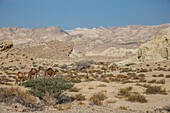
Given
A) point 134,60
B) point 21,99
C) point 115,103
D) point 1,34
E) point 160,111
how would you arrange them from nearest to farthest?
point 160,111 → point 21,99 → point 115,103 → point 134,60 → point 1,34

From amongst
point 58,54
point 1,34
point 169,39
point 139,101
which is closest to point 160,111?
point 139,101

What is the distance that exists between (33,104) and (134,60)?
29736mm

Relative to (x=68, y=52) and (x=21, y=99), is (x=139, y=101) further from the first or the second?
(x=68, y=52)

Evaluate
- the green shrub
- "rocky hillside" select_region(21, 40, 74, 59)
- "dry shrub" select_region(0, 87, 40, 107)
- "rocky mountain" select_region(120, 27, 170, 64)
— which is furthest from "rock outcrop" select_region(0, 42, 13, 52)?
"dry shrub" select_region(0, 87, 40, 107)

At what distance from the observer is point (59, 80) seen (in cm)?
813

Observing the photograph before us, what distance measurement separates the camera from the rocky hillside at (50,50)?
230 feet

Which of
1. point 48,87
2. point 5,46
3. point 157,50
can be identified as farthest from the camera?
point 5,46

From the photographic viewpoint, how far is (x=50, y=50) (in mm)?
74562

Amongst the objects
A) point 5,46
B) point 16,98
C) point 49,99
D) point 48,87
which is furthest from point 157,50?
point 5,46

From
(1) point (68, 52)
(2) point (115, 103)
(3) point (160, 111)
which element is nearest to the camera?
(3) point (160, 111)

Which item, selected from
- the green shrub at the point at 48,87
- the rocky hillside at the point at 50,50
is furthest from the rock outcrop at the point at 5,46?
the green shrub at the point at 48,87

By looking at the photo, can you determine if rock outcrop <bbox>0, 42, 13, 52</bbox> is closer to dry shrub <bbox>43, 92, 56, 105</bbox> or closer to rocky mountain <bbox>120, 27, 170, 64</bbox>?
rocky mountain <bbox>120, 27, 170, 64</bbox>

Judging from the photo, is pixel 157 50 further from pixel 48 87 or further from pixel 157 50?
pixel 48 87

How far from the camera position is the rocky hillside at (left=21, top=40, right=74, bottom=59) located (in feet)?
230
